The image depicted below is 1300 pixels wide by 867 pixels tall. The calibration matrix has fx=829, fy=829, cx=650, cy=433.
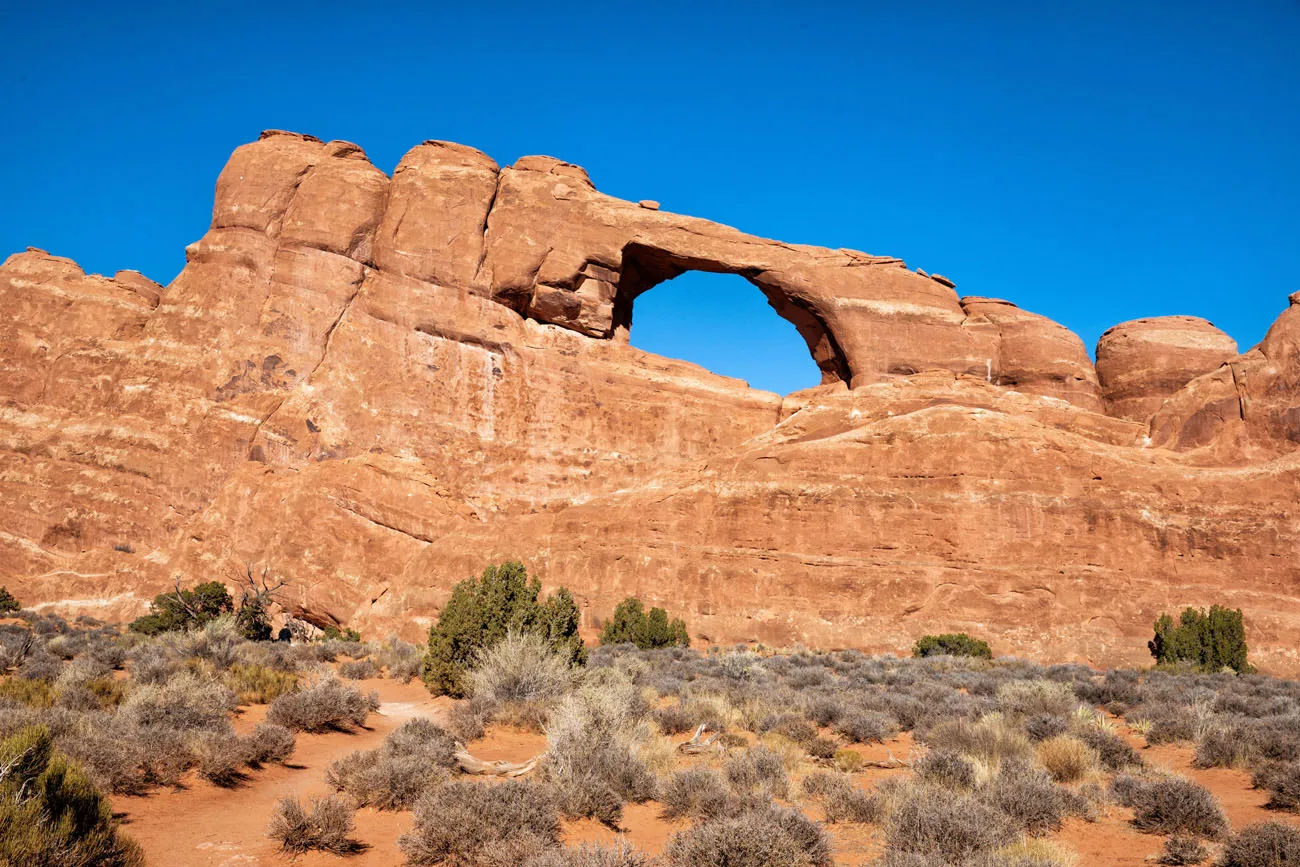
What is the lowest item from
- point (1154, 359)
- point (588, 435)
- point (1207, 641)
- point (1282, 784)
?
point (1282, 784)

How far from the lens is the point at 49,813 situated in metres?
5.56

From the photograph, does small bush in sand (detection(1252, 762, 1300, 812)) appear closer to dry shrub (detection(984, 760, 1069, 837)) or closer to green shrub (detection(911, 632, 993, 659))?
dry shrub (detection(984, 760, 1069, 837))

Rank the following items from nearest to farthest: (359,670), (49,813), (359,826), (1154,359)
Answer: (49,813) < (359,826) < (359,670) < (1154,359)

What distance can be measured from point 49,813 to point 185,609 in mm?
22770

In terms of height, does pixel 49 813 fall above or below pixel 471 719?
above

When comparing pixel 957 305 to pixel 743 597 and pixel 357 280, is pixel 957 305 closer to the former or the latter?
pixel 743 597

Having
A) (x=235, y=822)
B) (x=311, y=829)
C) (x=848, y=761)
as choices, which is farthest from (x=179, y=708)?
(x=848, y=761)

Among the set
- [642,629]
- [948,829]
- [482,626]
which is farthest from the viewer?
[642,629]

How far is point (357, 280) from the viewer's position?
35906mm

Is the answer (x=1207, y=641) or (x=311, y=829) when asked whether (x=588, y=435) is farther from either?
(x=311, y=829)

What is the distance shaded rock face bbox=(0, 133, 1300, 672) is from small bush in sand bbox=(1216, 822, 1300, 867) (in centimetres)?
2136

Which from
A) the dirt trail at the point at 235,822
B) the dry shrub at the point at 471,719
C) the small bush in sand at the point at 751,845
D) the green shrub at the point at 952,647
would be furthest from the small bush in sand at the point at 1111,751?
the green shrub at the point at 952,647

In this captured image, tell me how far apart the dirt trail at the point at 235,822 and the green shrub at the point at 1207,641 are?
2290cm

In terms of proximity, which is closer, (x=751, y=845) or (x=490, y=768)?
(x=751, y=845)
